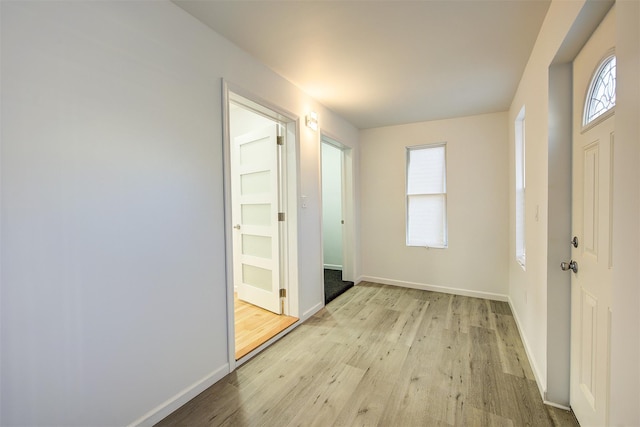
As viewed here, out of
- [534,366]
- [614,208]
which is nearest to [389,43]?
[614,208]

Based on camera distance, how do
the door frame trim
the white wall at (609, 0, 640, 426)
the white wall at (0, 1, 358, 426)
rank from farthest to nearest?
the door frame trim
the white wall at (0, 1, 358, 426)
the white wall at (609, 0, 640, 426)

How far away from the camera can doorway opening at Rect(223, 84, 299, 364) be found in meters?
2.68

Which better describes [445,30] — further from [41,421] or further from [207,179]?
[41,421]

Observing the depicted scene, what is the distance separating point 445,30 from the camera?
1895mm

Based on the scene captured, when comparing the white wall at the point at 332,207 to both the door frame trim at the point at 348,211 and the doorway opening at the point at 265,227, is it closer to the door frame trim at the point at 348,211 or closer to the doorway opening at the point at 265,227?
the door frame trim at the point at 348,211

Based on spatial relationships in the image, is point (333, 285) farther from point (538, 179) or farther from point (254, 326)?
point (538, 179)

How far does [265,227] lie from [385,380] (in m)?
1.85

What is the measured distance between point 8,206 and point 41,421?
35.8 inches

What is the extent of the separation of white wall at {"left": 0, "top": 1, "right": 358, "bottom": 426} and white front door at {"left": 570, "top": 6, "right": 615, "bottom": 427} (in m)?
2.13

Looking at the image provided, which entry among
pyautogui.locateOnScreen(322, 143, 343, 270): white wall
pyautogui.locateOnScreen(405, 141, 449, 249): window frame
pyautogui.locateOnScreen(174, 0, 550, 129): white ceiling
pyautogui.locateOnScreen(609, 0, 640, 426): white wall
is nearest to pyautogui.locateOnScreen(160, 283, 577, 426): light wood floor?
pyautogui.locateOnScreen(609, 0, 640, 426): white wall

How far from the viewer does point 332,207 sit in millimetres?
5352

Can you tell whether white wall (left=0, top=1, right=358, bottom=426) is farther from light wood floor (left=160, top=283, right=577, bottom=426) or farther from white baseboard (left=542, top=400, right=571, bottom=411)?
white baseboard (left=542, top=400, right=571, bottom=411)

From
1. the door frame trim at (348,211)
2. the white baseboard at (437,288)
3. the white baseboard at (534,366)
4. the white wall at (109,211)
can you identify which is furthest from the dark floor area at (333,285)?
the white baseboard at (534,366)

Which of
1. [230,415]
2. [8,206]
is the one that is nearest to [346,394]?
[230,415]
